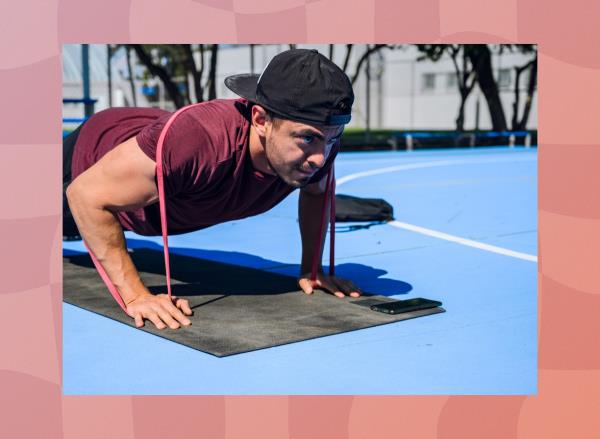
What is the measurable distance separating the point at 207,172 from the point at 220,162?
2.9 inches

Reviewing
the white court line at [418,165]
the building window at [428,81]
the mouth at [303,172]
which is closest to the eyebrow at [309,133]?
the mouth at [303,172]

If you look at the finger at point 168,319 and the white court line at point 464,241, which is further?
the white court line at point 464,241

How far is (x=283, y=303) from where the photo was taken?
4.37m

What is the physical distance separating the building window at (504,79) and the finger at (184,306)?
112 feet

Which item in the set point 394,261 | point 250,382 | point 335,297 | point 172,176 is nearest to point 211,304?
point 335,297

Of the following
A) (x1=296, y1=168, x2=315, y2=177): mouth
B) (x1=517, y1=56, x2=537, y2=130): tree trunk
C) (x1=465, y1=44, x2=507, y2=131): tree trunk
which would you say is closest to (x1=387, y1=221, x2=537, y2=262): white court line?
(x1=296, y1=168, x2=315, y2=177): mouth

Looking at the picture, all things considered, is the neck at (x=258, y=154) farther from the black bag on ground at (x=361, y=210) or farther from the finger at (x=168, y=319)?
the black bag on ground at (x=361, y=210)

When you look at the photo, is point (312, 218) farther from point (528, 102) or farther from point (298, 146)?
point (528, 102)

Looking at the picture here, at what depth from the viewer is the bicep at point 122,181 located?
366 cm

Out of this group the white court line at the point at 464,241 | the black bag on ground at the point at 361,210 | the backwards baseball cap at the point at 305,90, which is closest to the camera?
the backwards baseball cap at the point at 305,90

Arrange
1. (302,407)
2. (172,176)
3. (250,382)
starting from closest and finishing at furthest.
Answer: (302,407), (250,382), (172,176)

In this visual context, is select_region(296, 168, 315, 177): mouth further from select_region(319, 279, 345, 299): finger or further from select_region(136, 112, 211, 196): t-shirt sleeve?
select_region(319, 279, 345, 299): finger
